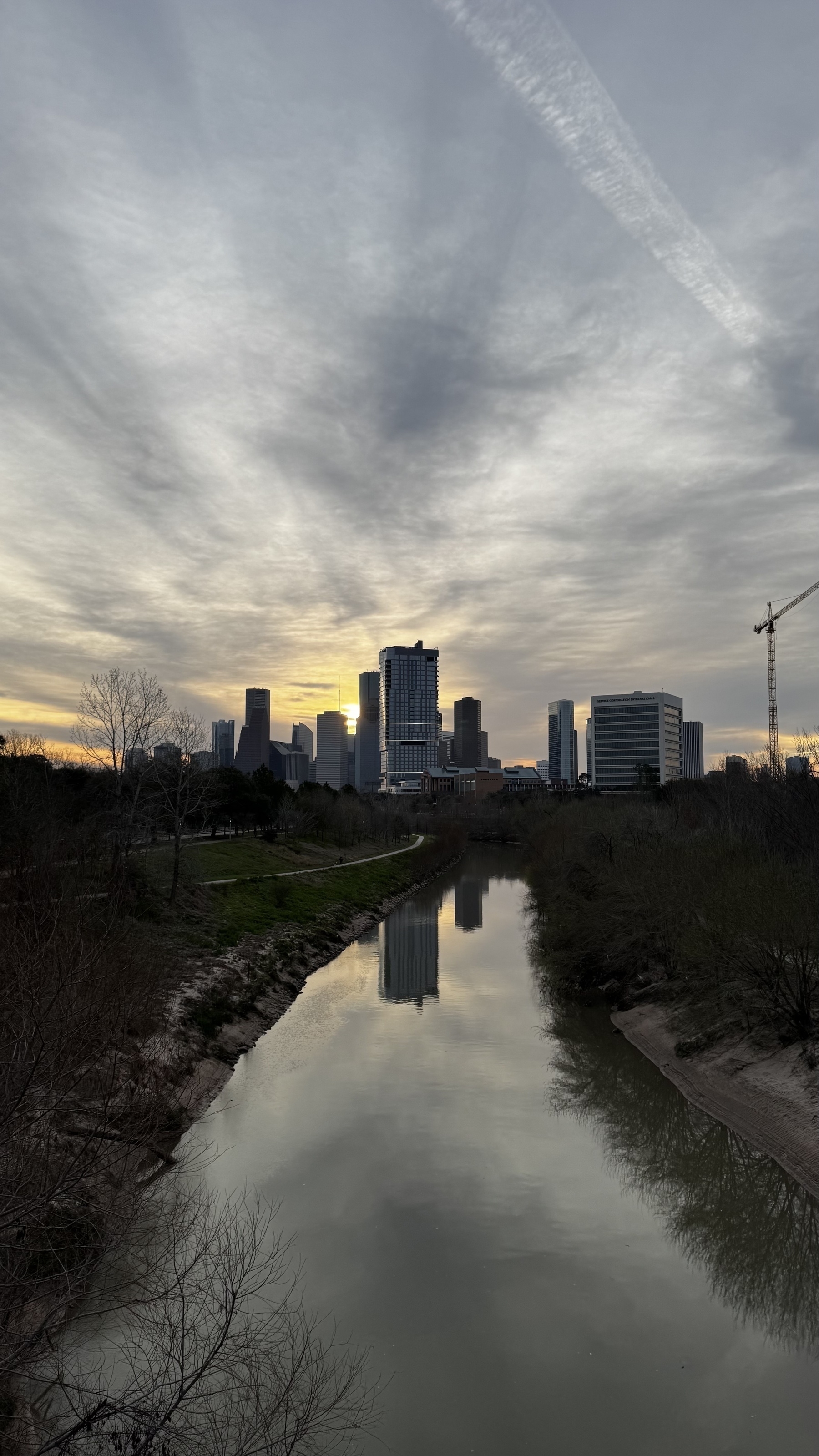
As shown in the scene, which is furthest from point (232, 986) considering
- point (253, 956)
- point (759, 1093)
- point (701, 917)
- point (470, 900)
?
point (470, 900)

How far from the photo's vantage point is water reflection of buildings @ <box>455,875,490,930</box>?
66.1 m

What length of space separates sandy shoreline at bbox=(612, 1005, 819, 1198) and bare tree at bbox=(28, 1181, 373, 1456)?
12347 millimetres

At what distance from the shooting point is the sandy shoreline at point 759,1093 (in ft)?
71.9

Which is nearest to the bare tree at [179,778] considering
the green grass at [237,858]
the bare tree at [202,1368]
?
the green grass at [237,858]

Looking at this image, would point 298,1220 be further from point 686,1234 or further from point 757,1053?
point 757,1053

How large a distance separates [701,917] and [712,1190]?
1189 cm

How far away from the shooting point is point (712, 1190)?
2062cm

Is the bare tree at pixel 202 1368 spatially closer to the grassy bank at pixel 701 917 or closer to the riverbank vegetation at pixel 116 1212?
the riverbank vegetation at pixel 116 1212

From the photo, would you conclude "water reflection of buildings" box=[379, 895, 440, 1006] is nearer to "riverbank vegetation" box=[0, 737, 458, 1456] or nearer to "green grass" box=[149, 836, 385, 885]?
"riverbank vegetation" box=[0, 737, 458, 1456]

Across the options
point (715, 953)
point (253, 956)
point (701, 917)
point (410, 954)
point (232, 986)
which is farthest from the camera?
point (410, 954)

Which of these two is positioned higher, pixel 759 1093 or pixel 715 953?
pixel 715 953

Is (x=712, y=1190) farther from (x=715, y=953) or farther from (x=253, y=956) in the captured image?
(x=253, y=956)

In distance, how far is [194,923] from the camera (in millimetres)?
43219

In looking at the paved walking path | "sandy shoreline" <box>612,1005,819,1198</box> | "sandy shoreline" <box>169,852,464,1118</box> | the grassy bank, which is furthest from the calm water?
the paved walking path
